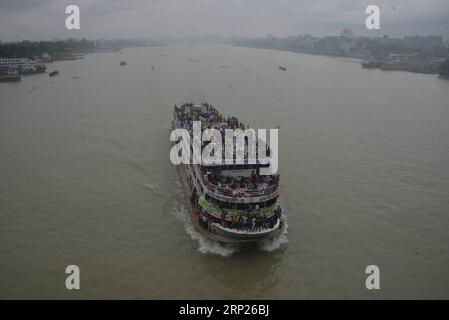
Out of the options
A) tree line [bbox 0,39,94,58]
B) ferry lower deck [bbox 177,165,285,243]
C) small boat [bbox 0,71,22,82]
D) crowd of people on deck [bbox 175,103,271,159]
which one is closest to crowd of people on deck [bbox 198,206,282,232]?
ferry lower deck [bbox 177,165,285,243]

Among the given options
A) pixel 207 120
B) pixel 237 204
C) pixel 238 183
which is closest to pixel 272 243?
pixel 237 204

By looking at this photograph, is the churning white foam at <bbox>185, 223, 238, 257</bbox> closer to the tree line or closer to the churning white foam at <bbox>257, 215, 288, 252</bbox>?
the churning white foam at <bbox>257, 215, 288, 252</bbox>

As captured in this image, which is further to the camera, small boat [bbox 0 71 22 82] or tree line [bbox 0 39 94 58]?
tree line [bbox 0 39 94 58]

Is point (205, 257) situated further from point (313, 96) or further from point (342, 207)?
point (313, 96)

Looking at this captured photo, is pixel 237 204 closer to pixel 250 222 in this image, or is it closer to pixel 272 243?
pixel 250 222

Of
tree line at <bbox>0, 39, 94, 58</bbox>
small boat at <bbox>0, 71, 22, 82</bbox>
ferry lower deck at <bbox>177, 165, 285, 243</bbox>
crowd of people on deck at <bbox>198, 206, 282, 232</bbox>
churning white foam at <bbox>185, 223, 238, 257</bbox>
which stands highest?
tree line at <bbox>0, 39, 94, 58</bbox>
